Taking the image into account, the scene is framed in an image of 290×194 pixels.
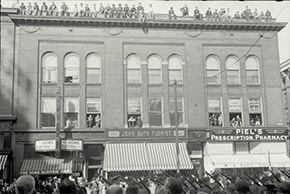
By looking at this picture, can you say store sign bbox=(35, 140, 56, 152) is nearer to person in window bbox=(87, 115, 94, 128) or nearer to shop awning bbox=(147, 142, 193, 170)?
person in window bbox=(87, 115, 94, 128)

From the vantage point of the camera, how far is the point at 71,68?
29.0 meters

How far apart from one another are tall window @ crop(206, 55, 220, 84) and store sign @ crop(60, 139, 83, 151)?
→ 1021 cm

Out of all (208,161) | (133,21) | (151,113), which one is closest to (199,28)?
(133,21)

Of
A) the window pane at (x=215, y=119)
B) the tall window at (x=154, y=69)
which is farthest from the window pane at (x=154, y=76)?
the window pane at (x=215, y=119)

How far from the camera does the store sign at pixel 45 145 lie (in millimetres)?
26625

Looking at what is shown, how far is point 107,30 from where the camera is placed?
29.6 meters

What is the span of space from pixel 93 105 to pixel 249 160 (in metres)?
11.3

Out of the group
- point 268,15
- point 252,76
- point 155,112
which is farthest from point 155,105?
point 268,15

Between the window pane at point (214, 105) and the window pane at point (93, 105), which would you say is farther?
the window pane at point (214, 105)

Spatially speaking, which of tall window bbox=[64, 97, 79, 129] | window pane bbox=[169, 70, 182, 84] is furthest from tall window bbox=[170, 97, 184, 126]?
tall window bbox=[64, 97, 79, 129]

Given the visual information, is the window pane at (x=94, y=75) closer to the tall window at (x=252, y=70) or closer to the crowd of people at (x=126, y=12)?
the crowd of people at (x=126, y=12)

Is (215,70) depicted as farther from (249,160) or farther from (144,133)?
(144,133)

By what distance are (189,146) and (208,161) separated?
Result: 5.47 feet

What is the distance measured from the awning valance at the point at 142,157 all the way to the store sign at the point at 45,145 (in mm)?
3415
